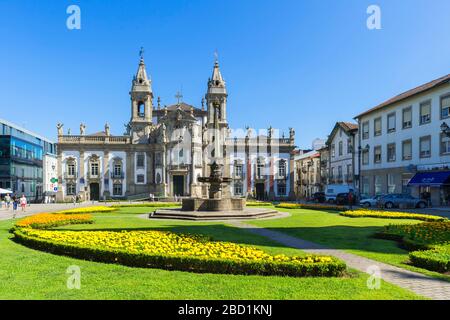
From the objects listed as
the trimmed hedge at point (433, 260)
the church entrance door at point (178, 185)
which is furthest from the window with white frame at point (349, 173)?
the trimmed hedge at point (433, 260)

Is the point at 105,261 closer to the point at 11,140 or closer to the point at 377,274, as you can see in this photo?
the point at 377,274

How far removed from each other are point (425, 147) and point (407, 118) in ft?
13.0

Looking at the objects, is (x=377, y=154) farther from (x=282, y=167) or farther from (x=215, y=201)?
(x=215, y=201)

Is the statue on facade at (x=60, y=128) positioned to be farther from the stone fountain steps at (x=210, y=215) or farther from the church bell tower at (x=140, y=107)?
the stone fountain steps at (x=210, y=215)

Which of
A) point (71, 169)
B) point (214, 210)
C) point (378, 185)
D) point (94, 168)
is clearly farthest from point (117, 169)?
point (214, 210)

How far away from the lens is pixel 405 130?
3734 centimetres

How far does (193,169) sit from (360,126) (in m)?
24.5

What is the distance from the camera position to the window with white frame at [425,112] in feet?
112

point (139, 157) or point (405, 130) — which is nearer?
point (405, 130)

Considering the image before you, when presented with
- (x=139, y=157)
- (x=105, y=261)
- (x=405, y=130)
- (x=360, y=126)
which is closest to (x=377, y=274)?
(x=105, y=261)

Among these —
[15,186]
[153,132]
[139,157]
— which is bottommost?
[15,186]

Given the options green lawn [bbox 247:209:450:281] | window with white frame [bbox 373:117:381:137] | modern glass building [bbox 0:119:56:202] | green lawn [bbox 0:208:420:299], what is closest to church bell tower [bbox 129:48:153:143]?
modern glass building [bbox 0:119:56:202]

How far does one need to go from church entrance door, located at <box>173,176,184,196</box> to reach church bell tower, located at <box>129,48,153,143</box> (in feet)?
26.9
